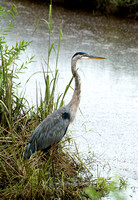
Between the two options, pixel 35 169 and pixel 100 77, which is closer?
pixel 35 169

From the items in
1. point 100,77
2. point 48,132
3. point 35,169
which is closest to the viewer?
point 35,169

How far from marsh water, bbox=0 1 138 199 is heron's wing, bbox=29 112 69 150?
472mm

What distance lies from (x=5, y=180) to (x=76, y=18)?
699 cm

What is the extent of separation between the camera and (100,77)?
5219mm

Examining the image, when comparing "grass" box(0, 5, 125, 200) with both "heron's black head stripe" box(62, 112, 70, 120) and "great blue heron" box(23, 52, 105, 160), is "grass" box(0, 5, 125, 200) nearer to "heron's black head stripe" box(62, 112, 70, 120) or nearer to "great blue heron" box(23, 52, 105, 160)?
"great blue heron" box(23, 52, 105, 160)

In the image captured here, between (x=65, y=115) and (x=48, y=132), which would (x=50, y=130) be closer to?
(x=48, y=132)

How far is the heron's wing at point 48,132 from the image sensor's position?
8.13 feet

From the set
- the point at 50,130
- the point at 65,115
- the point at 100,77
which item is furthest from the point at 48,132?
the point at 100,77

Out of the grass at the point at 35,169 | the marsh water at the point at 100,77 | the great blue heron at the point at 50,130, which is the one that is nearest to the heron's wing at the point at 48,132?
the great blue heron at the point at 50,130

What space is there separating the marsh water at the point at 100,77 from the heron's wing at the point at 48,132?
472 mm

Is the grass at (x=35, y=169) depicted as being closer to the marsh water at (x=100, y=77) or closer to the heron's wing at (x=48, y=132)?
the heron's wing at (x=48, y=132)

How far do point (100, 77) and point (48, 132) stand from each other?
283 cm

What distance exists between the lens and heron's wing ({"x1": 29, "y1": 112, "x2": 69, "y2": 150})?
2.48 metres

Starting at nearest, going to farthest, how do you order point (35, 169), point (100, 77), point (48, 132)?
point (35, 169), point (48, 132), point (100, 77)
